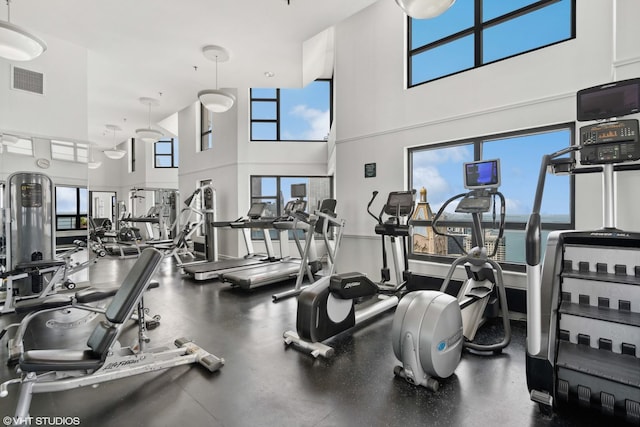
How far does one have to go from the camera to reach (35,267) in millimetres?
3973

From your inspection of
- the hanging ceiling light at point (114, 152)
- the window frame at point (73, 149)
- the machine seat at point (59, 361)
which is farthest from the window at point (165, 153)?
the machine seat at point (59, 361)

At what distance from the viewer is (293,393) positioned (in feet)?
7.36

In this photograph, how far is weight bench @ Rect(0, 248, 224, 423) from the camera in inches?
70.2

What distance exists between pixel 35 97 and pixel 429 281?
6554 millimetres

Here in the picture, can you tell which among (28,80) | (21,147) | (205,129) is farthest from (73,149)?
(205,129)

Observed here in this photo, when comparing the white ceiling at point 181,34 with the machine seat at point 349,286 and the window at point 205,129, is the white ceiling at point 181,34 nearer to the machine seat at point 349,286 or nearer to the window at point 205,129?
the window at point 205,129

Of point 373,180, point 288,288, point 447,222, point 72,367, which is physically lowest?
point 288,288

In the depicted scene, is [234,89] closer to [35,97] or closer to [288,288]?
[35,97]

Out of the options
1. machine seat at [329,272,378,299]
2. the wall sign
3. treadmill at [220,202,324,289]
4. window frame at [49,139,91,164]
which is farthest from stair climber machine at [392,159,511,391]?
window frame at [49,139,91,164]

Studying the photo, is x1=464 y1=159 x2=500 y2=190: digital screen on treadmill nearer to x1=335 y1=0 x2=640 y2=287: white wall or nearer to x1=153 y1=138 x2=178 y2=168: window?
x1=335 y1=0 x2=640 y2=287: white wall

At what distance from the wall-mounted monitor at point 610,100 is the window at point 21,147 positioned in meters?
6.76

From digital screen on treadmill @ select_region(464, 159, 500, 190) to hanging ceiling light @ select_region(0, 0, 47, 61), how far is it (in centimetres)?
515

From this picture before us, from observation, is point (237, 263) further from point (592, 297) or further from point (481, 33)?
point (481, 33)

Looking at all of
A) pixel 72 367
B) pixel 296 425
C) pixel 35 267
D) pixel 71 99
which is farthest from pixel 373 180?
pixel 71 99
